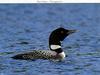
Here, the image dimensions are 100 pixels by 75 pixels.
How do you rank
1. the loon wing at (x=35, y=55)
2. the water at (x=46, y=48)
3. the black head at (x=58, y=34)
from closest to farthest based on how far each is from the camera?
the water at (x=46, y=48)
the loon wing at (x=35, y=55)
the black head at (x=58, y=34)

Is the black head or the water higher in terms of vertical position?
the black head

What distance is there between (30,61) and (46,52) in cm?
69

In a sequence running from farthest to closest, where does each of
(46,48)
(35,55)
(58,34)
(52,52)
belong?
(46,48) → (58,34) → (52,52) → (35,55)

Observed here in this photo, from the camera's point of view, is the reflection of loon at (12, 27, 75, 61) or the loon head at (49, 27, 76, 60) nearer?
the reflection of loon at (12, 27, 75, 61)

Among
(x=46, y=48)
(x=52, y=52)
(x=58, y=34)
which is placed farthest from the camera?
(x=46, y=48)

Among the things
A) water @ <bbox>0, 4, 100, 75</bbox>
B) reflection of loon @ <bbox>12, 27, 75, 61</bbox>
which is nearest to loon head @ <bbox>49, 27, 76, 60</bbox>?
reflection of loon @ <bbox>12, 27, 75, 61</bbox>

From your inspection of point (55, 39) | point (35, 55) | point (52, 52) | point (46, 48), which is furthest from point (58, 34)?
point (46, 48)

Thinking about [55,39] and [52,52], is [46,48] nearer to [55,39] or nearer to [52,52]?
[55,39]

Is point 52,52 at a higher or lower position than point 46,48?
higher

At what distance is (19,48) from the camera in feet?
69.7

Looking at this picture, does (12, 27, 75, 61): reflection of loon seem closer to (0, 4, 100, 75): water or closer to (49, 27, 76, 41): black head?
(49, 27, 76, 41): black head

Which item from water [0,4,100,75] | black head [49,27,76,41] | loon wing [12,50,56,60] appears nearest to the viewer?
water [0,4,100,75]

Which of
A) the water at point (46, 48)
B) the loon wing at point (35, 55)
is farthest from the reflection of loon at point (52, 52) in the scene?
the water at point (46, 48)

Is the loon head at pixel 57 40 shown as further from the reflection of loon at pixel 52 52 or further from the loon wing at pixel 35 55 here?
the loon wing at pixel 35 55
